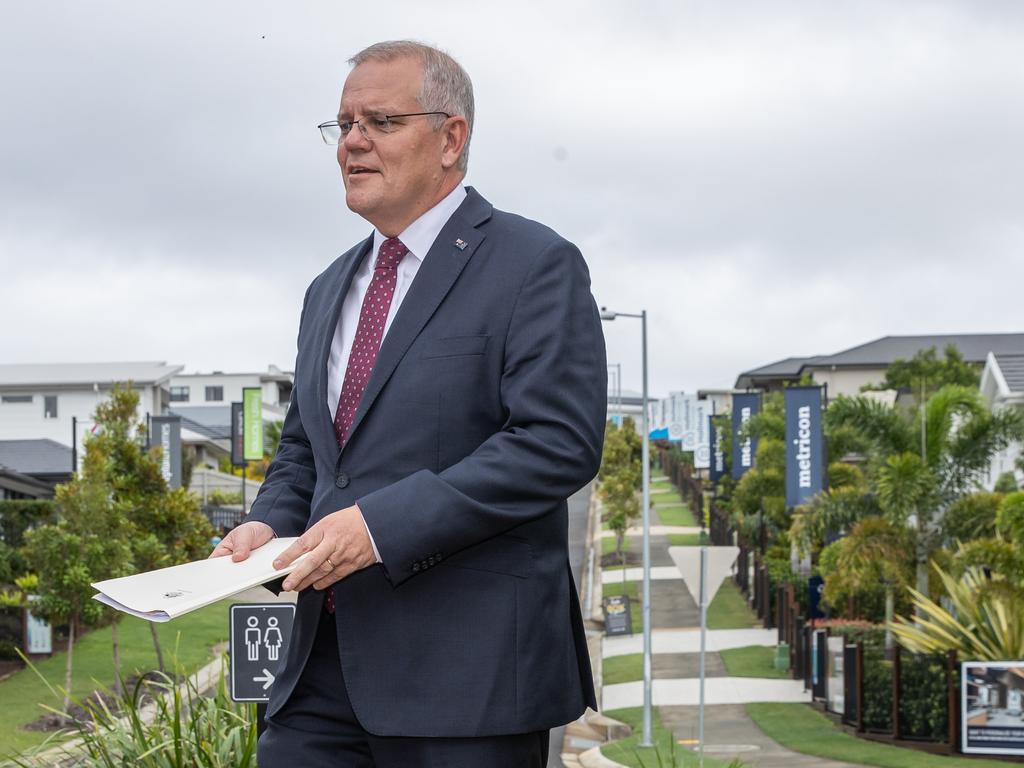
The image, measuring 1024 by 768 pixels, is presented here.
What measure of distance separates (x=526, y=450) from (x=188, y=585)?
2.11ft

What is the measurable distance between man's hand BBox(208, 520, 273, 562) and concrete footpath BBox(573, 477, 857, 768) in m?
9.46

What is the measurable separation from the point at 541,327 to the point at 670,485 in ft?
312

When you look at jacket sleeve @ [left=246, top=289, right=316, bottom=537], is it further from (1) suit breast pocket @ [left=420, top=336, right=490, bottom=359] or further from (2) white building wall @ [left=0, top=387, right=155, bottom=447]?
(2) white building wall @ [left=0, top=387, right=155, bottom=447]

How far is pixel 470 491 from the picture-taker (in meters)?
2.64

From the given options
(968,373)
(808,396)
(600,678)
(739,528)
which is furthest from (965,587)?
(968,373)

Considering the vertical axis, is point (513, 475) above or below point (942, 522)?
above

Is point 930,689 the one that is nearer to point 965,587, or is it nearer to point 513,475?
point 965,587

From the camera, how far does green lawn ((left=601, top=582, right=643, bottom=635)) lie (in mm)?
43469

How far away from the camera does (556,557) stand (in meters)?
2.84

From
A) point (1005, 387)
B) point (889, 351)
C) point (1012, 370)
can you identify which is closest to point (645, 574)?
point (1005, 387)

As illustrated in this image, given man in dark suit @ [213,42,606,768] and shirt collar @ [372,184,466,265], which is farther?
shirt collar @ [372,184,466,265]

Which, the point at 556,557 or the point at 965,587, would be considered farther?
the point at 965,587

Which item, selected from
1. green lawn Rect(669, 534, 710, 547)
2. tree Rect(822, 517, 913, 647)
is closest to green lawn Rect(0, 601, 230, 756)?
tree Rect(822, 517, 913, 647)

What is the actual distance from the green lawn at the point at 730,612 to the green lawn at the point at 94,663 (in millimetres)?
13603
